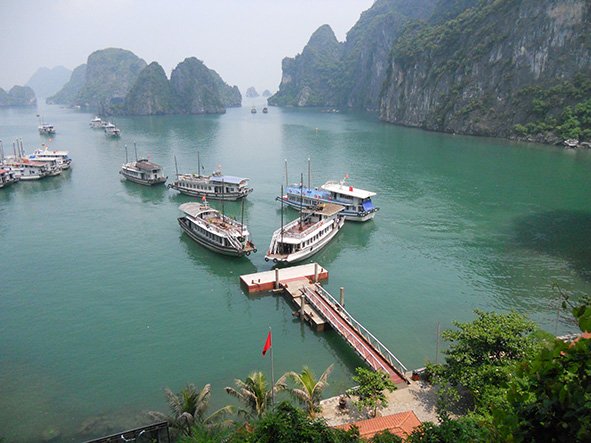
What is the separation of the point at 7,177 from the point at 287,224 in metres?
59.3

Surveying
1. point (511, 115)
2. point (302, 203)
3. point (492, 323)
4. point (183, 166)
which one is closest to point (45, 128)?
point (183, 166)

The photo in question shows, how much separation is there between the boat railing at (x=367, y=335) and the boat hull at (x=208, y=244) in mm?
11534

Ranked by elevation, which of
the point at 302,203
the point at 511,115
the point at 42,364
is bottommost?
the point at 42,364

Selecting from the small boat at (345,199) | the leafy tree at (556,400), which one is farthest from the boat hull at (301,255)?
the leafy tree at (556,400)

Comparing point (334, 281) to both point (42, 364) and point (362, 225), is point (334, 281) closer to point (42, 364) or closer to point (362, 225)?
point (362, 225)

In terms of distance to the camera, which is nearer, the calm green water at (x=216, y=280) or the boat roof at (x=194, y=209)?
the calm green water at (x=216, y=280)

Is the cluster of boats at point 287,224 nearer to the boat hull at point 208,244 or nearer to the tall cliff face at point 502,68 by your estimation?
the boat hull at point 208,244

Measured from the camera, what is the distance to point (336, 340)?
118 feet

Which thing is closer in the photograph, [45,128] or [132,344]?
[132,344]

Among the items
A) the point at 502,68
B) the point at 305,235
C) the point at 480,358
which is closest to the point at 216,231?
the point at 305,235

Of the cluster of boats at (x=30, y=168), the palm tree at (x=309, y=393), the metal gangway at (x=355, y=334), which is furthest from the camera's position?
the cluster of boats at (x=30, y=168)

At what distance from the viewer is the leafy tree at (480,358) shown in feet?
78.5

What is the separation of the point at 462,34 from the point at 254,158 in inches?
3884

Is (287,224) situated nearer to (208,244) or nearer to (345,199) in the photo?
(345,199)
